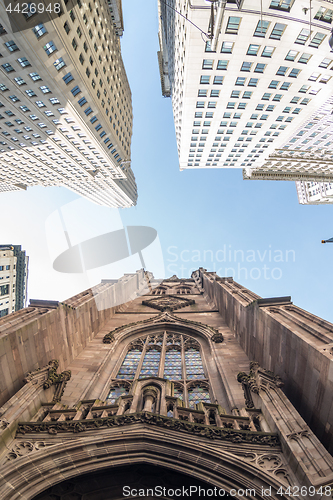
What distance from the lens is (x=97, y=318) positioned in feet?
72.7

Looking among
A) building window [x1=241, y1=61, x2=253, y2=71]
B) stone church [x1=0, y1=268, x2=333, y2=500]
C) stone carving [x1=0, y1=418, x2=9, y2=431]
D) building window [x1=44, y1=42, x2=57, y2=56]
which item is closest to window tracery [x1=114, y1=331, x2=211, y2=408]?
stone church [x1=0, y1=268, x2=333, y2=500]

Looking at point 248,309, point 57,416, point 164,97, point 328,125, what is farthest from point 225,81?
point 164,97

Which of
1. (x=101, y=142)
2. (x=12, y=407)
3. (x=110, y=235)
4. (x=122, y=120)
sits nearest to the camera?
(x=12, y=407)

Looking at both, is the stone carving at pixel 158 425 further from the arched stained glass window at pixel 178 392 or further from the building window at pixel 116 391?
the arched stained glass window at pixel 178 392

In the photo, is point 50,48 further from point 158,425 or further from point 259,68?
point 158,425

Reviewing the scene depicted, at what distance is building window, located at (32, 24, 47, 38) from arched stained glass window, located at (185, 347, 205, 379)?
3525 cm

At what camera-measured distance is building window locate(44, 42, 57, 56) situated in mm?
28278

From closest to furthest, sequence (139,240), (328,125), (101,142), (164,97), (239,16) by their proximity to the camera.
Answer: (239,16) < (139,240) < (328,125) < (101,142) < (164,97)

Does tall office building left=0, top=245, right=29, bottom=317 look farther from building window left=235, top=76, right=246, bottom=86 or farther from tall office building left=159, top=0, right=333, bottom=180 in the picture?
building window left=235, top=76, right=246, bottom=86

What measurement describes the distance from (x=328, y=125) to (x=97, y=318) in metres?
46.8

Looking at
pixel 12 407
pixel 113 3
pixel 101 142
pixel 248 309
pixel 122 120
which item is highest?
pixel 113 3

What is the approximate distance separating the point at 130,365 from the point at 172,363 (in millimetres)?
2957

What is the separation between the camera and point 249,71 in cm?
2950

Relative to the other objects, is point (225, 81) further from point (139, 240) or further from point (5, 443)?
point (5, 443)
